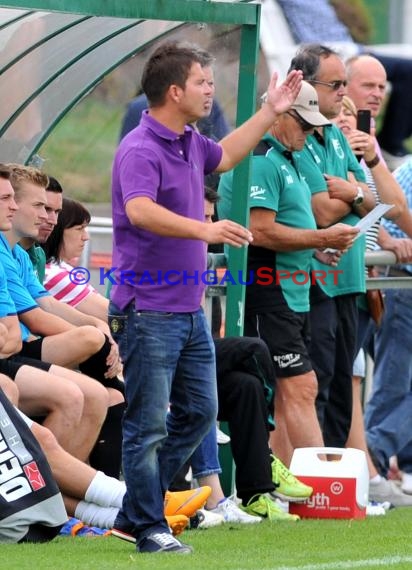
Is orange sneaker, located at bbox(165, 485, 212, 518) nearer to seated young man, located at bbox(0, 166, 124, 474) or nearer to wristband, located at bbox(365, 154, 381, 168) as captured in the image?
seated young man, located at bbox(0, 166, 124, 474)

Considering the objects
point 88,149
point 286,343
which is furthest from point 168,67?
point 88,149

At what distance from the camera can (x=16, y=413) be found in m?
7.18

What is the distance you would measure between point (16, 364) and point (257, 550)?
1.55 metres

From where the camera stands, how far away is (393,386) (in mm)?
10203

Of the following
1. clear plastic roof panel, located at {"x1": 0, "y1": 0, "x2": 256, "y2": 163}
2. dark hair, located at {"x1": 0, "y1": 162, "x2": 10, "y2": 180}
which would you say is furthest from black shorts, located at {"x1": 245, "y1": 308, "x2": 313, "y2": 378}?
dark hair, located at {"x1": 0, "y1": 162, "x2": 10, "y2": 180}

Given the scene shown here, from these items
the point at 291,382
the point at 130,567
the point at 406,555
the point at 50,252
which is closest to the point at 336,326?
the point at 291,382

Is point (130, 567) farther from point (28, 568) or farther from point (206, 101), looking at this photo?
point (206, 101)

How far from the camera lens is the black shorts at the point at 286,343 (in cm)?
873

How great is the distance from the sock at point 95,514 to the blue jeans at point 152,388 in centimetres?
49

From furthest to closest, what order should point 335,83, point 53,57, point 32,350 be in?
1. point 335,83
2. point 53,57
3. point 32,350

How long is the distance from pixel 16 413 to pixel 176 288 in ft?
3.17

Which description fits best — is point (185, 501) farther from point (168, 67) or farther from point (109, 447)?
point (168, 67)

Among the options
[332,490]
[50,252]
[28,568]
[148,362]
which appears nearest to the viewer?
[28,568]

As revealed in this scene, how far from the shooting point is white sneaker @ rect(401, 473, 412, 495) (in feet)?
32.1
